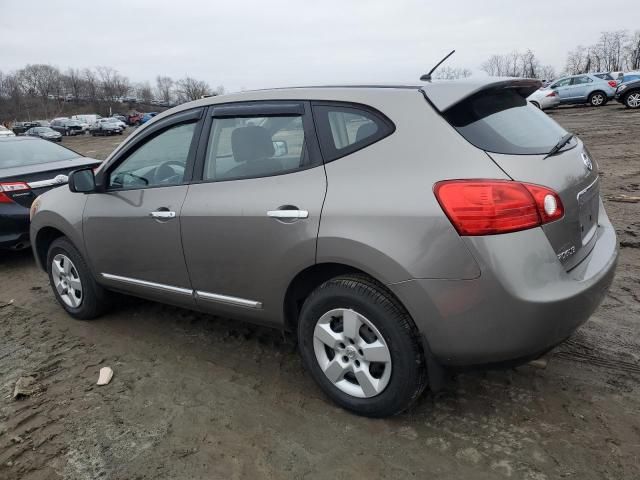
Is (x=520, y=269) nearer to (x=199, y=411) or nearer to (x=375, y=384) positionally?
(x=375, y=384)

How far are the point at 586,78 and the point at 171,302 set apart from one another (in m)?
26.3

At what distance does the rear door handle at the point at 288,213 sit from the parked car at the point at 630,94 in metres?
22.6

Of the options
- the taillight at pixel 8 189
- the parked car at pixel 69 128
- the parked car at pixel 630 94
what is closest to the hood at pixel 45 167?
the taillight at pixel 8 189

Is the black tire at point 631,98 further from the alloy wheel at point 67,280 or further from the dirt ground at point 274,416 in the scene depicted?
the alloy wheel at point 67,280

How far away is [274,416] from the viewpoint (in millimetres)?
2775

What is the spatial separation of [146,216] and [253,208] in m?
0.98

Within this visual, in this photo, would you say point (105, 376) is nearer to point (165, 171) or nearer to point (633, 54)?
point (165, 171)

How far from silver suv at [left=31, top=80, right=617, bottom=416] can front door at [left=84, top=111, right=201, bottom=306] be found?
0.02 m

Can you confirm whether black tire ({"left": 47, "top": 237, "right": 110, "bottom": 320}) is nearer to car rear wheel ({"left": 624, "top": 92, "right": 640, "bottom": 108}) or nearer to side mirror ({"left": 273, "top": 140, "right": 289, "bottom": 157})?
side mirror ({"left": 273, "top": 140, "right": 289, "bottom": 157})

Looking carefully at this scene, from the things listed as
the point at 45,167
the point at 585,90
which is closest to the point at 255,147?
the point at 45,167

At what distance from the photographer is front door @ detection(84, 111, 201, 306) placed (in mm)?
3285

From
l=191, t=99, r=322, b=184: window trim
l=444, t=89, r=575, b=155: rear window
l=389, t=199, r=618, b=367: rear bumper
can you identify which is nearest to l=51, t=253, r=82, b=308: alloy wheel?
l=191, t=99, r=322, b=184: window trim

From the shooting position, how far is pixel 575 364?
10.0 feet

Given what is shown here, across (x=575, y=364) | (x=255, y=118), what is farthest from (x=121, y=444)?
(x=575, y=364)
